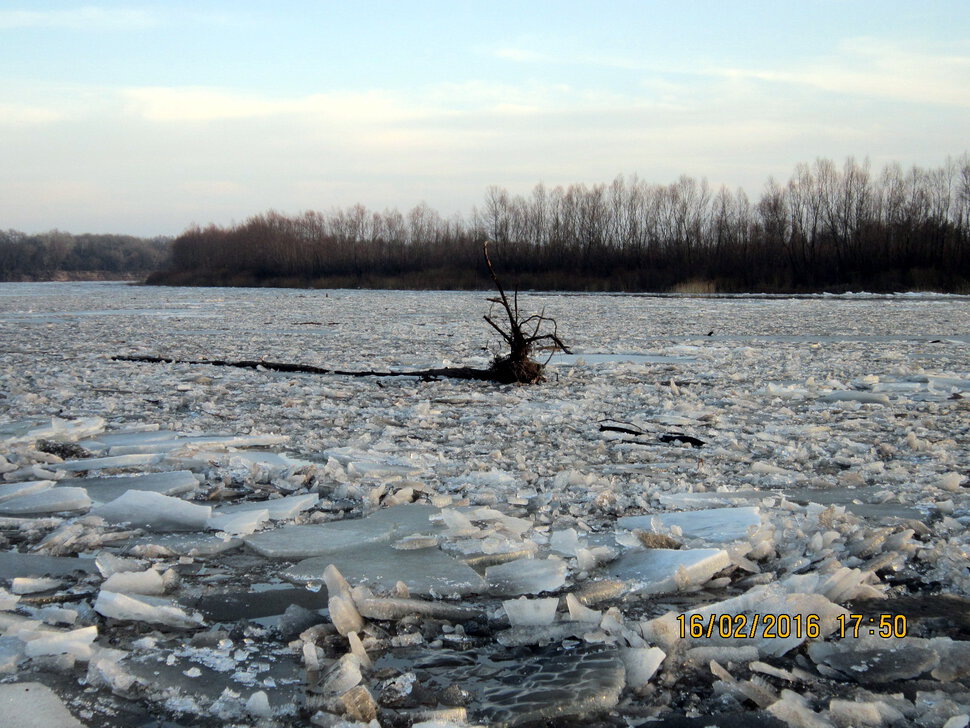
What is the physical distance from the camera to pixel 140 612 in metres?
1.92

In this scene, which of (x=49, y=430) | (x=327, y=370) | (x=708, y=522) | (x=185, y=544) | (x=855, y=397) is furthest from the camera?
(x=327, y=370)

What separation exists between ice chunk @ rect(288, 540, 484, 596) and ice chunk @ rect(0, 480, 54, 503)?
1.34m

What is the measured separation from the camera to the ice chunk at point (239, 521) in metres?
2.63

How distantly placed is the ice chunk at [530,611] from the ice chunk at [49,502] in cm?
177

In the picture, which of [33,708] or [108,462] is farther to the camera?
[108,462]

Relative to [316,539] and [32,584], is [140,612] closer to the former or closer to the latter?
[32,584]

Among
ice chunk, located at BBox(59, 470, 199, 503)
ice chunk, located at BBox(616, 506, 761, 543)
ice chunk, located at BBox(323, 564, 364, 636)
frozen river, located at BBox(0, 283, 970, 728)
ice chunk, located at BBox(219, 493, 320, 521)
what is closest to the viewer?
frozen river, located at BBox(0, 283, 970, 728)

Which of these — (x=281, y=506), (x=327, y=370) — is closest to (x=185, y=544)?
(x=281, y=506)

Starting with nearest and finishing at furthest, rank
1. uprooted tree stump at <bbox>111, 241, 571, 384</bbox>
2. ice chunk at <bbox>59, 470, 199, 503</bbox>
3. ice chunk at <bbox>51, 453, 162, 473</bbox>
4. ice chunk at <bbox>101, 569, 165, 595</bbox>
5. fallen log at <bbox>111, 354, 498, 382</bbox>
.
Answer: ice chunk at <bbox>101, 569, 165, 595</bbox>
ice chunk at <bbox>59, 470, 199, 503</bbox>
ice chunk at <bbox>51, 453, 162, 473</bbox>
uprooted tree stump at <bbox>111, 241, 571, 384</bbox>
fallen log at <bbox>111, 354, 498, 382</bbox>

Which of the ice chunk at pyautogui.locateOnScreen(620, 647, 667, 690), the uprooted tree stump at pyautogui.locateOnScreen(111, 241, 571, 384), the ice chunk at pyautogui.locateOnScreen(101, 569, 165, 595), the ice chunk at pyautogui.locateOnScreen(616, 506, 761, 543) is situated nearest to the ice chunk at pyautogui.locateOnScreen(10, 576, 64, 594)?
the ice chunk at pyautogui.locateOnScreen(101, 569, 165, 595)

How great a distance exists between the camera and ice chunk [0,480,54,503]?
295cm

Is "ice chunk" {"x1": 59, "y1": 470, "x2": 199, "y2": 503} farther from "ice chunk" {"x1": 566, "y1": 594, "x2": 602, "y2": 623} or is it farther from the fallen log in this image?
the fallen log

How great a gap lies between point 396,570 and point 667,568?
77cm

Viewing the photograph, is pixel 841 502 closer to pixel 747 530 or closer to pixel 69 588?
pixel 747 530
